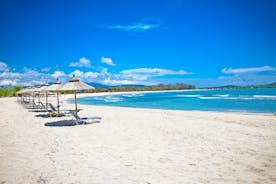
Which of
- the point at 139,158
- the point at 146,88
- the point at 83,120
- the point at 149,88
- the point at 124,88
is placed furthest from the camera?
the point at 149,88

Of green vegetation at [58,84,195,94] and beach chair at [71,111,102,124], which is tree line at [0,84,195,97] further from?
beach chair at [71,111,102,124]

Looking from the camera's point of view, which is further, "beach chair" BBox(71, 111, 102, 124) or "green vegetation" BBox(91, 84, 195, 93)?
"green vegetation" BBox(91, 84, 195, 93)

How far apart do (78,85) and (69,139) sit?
3669 mm

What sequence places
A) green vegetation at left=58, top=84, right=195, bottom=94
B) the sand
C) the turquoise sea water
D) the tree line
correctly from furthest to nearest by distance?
green vegetation at left=58, top=84, right=195, bottom=94
the tree line
the turquoise sea water
the sand

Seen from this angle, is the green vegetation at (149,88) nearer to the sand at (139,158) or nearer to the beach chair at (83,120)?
the beach chair at (83,120)

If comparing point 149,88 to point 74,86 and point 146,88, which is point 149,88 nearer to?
point 146,88

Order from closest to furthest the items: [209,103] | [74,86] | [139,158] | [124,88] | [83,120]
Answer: [139,158] → [83,120] → [74,86] → [209,103] → [124,88]

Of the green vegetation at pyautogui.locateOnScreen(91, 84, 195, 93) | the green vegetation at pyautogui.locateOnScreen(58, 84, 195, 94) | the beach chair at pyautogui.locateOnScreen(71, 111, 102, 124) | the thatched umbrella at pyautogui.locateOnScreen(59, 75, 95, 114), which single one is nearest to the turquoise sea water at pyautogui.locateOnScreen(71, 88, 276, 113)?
the beach chair at pyautogui.locateOnScreen(71, 111, 102, 124)

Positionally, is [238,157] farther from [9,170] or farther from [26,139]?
[26,139]

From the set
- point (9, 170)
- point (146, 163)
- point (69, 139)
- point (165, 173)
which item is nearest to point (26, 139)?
point (69, 139)

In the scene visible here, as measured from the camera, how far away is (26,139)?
6402 millimetres

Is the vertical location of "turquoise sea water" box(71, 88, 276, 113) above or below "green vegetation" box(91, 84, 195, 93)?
below

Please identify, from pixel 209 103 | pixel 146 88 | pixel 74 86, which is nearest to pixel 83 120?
pixel 74 86

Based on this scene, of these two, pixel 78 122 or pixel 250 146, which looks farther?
pixel 78 122
